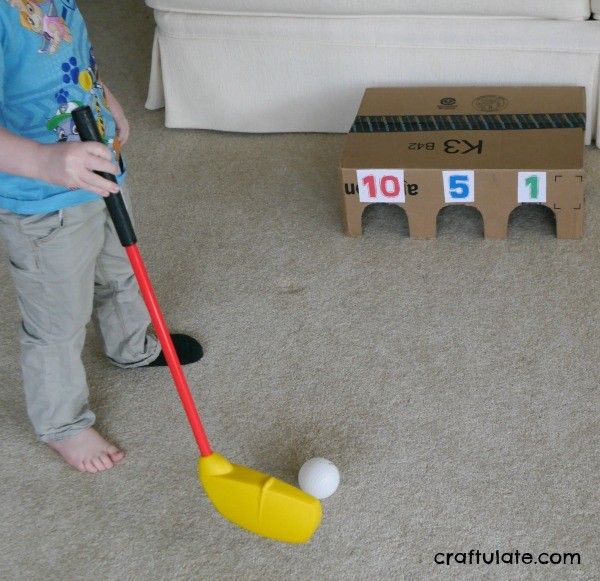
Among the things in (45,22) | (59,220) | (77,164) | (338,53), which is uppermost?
(45,22)

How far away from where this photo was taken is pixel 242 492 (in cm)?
124

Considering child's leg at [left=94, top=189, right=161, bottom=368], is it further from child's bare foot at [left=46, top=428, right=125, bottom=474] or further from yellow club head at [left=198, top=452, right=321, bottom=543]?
yellow club head at [left=198, top=452, right=321, bottom=543]

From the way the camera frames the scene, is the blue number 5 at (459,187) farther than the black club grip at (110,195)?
Yes

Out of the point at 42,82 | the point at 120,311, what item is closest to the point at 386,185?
the point at 120,311

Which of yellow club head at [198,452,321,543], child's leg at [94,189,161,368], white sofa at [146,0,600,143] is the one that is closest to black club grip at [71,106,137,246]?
child's leg at [94,189,161,368]

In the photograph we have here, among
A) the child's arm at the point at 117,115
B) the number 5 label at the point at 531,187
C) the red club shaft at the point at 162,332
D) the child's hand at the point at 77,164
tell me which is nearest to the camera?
the child's hand at the point at 77,164

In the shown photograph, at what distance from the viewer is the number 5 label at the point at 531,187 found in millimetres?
1746

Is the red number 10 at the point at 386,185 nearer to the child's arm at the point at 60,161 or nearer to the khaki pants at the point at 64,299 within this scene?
the khaki pants at the point at 64,299

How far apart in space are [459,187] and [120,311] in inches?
28.4

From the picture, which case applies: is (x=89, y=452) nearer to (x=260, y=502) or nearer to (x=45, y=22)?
(x=260, y=502)

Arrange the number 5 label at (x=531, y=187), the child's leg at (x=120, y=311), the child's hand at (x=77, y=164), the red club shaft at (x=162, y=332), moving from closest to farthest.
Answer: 1. the child's hand at (x=77, y=164)
2. the red club shaft at (x=162, y=332)
3. the child's leg at (x=120, y=311)
4. the number 5 label at (x=531, y=187)

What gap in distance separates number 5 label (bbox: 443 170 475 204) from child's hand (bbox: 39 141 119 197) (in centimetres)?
87

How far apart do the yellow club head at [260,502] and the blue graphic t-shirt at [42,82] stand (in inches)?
17.2

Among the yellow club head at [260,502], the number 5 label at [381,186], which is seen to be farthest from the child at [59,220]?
the number 5 label at [381,186]
